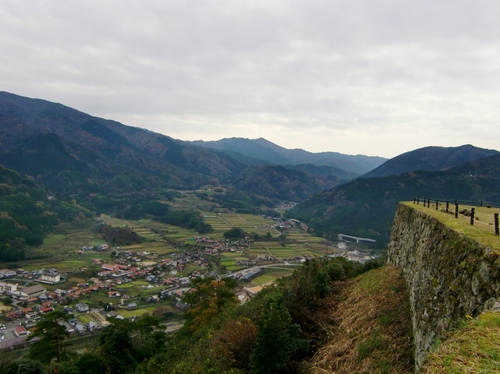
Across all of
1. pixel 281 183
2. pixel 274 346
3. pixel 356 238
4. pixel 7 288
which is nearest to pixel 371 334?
pixel 274 346

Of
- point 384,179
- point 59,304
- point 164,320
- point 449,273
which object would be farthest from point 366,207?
point 449,273

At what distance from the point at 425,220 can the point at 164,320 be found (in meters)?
32.1

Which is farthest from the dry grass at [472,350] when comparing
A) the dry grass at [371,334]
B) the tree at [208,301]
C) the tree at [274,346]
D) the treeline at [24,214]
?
the treeline at [24,214]

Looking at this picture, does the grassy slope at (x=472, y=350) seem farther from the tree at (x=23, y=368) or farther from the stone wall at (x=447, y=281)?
the tree at (x=23, y=368)

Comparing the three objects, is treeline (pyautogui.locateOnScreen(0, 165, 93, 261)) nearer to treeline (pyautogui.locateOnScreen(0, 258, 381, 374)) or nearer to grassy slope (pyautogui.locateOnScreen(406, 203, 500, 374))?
treeline (pyautogui.locateOnScreen(0, 258, 381, 374))

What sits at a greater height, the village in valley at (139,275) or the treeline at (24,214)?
the treeline at (24,214)

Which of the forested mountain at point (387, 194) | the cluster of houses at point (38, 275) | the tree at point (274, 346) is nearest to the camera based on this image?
the tree at point (274, 346)

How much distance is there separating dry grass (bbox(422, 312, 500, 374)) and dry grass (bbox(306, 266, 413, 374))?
2.84 m

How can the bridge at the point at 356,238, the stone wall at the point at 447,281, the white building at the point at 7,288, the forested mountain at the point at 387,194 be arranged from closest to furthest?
1. the stone wall at the point at 447,281
2. the white building at the point at 7,288
3. the bridge at the point at 356,238
4. the forested mountain at the point at 387,194

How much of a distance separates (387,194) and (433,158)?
79009 mm

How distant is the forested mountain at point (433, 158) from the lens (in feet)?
455

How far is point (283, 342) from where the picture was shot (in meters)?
9.37

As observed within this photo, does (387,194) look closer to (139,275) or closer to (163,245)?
(163,245)

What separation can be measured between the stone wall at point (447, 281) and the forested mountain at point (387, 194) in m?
66.9
